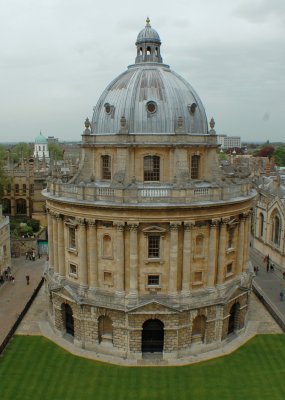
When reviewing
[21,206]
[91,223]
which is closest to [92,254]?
[91,223]

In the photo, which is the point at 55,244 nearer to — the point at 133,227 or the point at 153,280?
the point at 133,227

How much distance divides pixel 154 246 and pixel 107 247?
155 inches

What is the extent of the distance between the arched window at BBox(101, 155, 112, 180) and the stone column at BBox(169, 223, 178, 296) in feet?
26.4

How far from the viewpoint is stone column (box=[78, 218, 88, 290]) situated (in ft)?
106

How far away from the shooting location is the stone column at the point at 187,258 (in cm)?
3073

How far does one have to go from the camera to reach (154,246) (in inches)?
1242

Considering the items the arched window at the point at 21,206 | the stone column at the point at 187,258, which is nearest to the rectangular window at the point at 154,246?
the stone column at the point at 187,258

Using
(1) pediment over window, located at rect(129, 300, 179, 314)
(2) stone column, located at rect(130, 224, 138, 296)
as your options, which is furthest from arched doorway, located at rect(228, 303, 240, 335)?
(2) stone column, located at rect(130, 224, 138, 296)

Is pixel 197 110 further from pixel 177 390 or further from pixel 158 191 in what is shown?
pixel 177 390

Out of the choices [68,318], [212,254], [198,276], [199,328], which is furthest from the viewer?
[68,318]

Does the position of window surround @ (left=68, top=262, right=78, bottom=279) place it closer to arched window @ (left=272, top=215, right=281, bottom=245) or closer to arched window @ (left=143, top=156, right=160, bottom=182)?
arched window @ (left=143, top=156, right=160, bottom=182)

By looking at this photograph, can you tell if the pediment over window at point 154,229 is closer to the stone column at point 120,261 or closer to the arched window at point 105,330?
the stone column at point 120,261

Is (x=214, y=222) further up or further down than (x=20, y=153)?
further down

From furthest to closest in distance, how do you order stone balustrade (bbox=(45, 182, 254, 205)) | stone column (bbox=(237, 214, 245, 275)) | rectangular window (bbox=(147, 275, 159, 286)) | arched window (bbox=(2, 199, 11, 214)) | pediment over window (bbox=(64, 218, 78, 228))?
arched window (bbox=(2, 199, 11, 214)), stone column (bbox=(237, 214, 245, 275)), pediment over window (bbox=(64, 218, 78, 228)), rectangular window (bbox=(147, 275, 159, 286)), stone balustrade (bbox=(45, 182, 254, 205))
